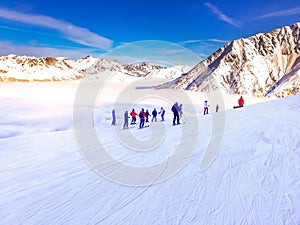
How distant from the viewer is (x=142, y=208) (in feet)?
16.7

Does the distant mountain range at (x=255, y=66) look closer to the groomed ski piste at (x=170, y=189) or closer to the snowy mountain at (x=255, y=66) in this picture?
the snowy mountain at (x=255, y=66)

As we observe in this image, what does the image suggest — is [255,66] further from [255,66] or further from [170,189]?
[170,189]

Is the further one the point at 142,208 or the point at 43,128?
the point at 43,128

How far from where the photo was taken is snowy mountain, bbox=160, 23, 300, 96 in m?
140

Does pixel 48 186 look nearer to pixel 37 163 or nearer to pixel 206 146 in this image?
pixel 37 163

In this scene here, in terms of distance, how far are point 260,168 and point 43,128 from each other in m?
26.8

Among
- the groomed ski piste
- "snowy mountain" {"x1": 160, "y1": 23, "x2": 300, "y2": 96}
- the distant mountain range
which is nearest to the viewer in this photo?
the groomed ski piste

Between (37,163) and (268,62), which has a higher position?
(268,62)

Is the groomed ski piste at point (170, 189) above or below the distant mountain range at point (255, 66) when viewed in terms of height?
below

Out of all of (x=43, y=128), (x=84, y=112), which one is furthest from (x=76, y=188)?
(x=84, y=112)

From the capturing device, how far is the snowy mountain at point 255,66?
461ft

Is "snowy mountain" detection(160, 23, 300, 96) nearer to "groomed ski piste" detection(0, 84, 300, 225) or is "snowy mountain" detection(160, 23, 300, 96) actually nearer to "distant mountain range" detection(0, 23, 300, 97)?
"distant mountain range" detection(0, 23, 300, 97)

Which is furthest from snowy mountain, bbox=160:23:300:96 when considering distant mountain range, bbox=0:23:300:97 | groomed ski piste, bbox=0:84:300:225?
groomed ski piste, bbox=0:84:300:225

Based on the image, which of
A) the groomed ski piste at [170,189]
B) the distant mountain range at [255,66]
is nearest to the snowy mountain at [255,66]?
the distant mountain range at [255,66]
